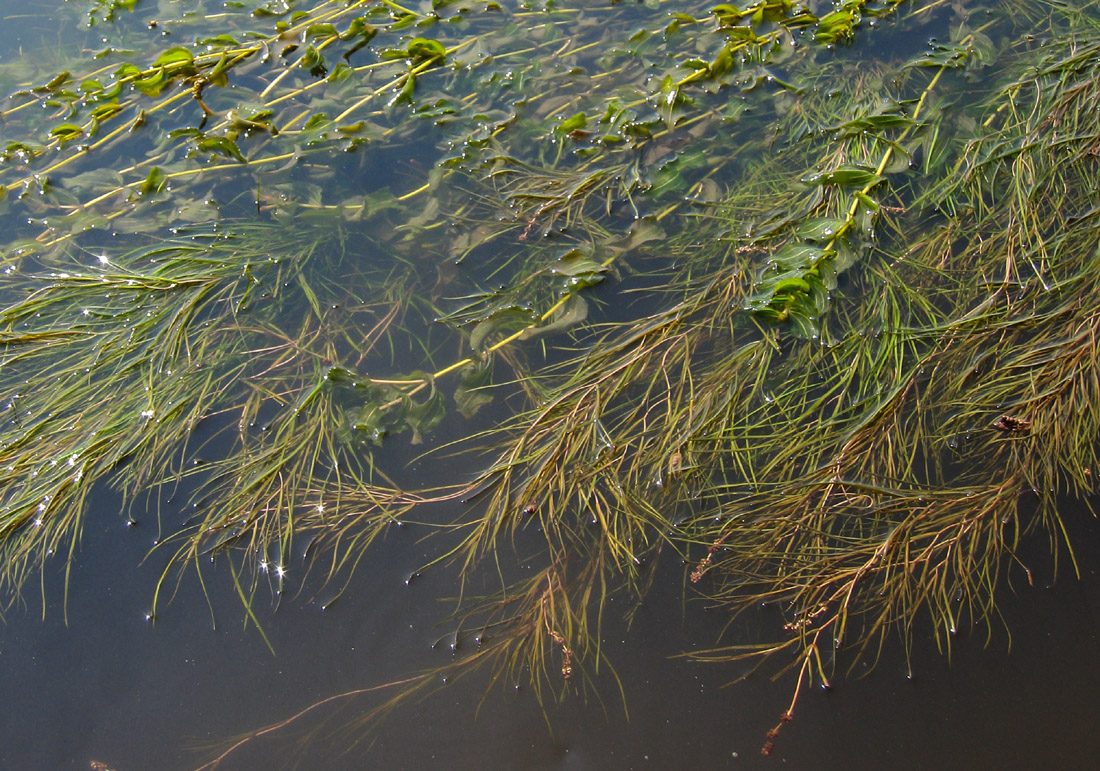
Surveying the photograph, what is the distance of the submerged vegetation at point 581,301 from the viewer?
181 centimetres

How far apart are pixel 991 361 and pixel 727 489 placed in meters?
0.85

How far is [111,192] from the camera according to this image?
2.78m

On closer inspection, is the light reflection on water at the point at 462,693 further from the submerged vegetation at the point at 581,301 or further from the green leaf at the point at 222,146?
the green leaf at the point at 222,146

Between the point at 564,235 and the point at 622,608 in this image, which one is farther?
the point at 564,235

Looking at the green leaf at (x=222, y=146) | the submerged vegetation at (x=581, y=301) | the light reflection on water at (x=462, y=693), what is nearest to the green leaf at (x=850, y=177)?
the submerged vegetation at (x=581, y=301)

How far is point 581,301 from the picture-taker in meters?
2.27

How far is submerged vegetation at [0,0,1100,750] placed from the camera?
5.94 feet

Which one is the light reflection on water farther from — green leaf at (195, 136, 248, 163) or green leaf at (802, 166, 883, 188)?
green leaf at (195, 136, 248, 163)

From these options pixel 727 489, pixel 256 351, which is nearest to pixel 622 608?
pixel 727 489

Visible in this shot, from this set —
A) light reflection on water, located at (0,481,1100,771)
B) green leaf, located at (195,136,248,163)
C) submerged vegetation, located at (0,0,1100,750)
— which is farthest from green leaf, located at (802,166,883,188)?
green leaf, located at (195,136,248,163)

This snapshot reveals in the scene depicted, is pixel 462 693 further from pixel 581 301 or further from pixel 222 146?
pixel 222 146

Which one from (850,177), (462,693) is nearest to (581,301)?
(850,177)

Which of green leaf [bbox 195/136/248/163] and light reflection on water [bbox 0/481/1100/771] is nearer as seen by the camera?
light reflection on water [bbox 0/481/1100/771]

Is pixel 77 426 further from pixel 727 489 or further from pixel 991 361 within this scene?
pixel 991 361
